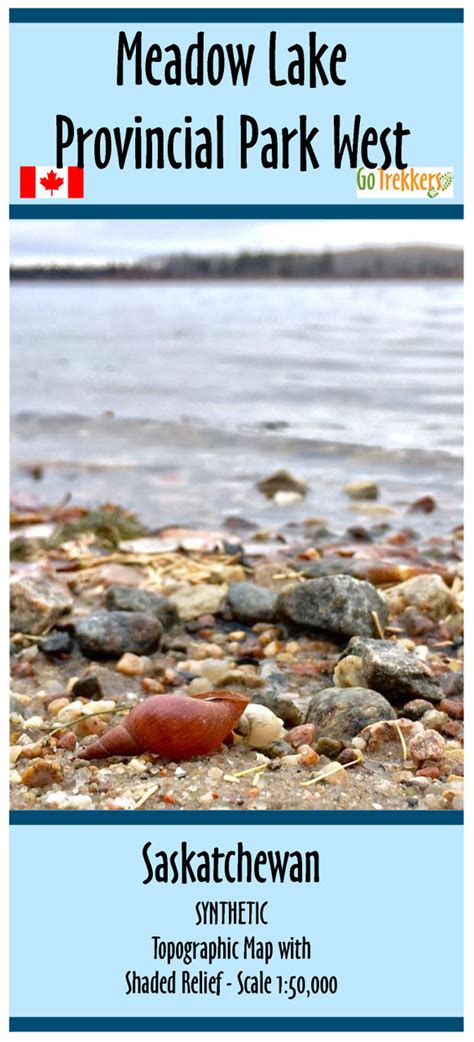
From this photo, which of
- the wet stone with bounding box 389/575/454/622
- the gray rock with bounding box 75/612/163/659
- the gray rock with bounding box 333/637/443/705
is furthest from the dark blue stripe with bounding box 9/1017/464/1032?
the wet stone with bounding box 389/575/454/622

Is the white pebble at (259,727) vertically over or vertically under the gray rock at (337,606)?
under

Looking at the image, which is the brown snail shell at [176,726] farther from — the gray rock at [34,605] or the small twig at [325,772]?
the gray rock at [34,605]

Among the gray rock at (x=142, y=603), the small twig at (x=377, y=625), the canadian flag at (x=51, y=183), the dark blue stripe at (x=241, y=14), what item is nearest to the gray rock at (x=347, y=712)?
Answer: the small twig at (x=377, y=625)

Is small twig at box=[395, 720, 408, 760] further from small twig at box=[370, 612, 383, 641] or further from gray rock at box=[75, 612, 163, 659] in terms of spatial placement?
gray rock at box=[75, 612, 163, 659]

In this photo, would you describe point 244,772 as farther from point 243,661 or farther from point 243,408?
point 243,408

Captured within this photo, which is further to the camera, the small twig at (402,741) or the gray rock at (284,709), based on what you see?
the gray rock at (284,709)

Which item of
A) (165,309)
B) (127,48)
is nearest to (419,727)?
(127,48)
